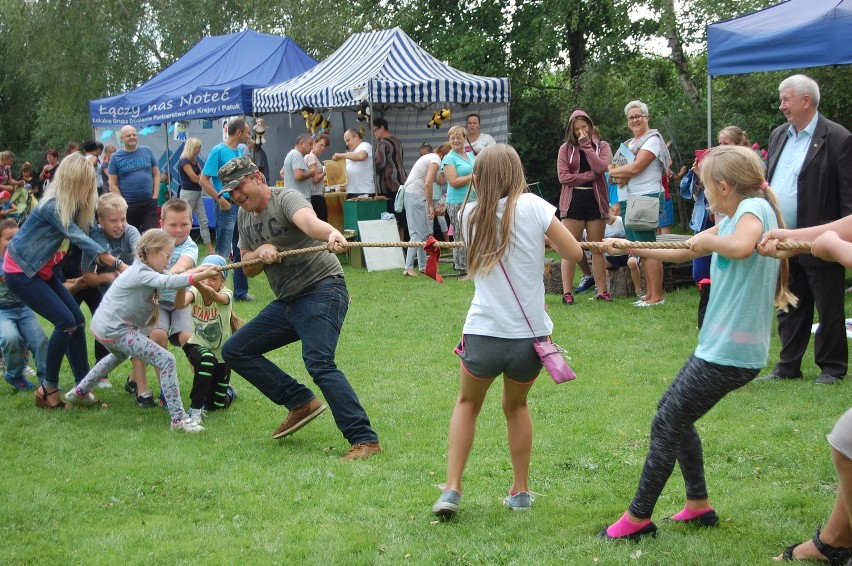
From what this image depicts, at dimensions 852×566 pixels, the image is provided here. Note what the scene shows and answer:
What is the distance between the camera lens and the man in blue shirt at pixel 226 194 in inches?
468

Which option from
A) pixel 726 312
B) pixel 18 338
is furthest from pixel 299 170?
pixel 726 312

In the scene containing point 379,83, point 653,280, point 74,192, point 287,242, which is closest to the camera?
point 287,242

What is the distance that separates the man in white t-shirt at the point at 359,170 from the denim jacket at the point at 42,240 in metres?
8.54

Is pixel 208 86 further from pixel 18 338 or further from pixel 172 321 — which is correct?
pixel 172 321

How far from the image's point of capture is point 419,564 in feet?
13.7

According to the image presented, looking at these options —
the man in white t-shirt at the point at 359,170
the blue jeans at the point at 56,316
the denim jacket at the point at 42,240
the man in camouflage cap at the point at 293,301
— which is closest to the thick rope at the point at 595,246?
the man in camouflage cap at the point at 293,301

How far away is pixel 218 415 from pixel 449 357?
2341 mm

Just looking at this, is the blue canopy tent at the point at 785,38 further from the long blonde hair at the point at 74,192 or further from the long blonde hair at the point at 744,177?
the long blonde hair at the point at 74,192

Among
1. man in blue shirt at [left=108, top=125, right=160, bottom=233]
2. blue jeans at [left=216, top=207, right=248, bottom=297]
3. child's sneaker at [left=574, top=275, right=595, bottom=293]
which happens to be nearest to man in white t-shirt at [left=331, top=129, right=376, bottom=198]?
blue jeans at [left=216, top=207, right=248, bottom=297]

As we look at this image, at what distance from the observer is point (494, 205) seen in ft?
14.7

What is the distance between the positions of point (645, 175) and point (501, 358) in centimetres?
672

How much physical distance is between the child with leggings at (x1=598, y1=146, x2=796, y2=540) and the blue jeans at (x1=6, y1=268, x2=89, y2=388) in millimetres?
4902

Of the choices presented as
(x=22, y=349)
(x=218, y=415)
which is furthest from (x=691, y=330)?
(x=22, y=349)

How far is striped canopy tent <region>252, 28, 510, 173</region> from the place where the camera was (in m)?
15.8
